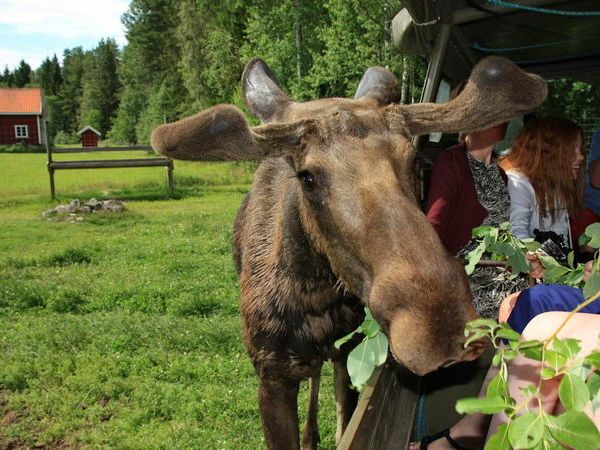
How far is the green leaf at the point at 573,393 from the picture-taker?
1377 millimetres

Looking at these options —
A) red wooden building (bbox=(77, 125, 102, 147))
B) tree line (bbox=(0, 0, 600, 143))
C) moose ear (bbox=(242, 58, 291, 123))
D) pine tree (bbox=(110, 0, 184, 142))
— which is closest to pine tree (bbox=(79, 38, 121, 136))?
tree line (bbox=(0, 0, 600, 143))

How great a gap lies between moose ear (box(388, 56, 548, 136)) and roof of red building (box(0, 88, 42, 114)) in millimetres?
85953

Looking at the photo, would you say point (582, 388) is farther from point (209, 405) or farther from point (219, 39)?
point (219, 39)

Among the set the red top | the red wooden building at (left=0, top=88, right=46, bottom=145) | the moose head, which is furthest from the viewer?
the red wooden building at (left=0, top=88, right=46, bottom=145)

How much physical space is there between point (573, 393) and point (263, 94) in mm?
2778

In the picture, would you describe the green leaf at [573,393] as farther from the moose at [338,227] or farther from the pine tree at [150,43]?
the pine tree at [150,43]

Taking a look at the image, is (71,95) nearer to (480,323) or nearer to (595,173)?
(595,173)

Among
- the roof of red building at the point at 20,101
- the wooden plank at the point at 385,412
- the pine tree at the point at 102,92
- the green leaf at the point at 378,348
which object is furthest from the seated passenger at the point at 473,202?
the pine tree at the point at 102,92

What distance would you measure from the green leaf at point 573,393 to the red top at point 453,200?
218 centimetres

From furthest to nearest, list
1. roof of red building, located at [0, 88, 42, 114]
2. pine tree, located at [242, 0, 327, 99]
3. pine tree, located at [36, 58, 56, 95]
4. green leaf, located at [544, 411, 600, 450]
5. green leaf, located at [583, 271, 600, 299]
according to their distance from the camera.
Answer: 1. pine tree, located at [36, 58, 56, 95]
2. roof of red building, located at [0, 88, 42, 114]
3. pine tree, located at [242, 0, 327, 99]
4. green leaf, located at [583, 271, 600, 299]
5. green leaf, located at [544, 411, 600, 450]

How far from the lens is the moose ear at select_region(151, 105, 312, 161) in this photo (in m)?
2.43

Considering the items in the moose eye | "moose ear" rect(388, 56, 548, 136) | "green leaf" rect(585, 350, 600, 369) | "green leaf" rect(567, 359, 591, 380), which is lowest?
"green leaf" rect(567, 359, 591, 380)

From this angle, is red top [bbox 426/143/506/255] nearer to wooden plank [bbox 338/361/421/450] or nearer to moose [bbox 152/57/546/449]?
moose [bbox 152/57/546/449]

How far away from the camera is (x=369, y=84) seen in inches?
148
